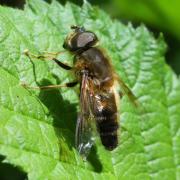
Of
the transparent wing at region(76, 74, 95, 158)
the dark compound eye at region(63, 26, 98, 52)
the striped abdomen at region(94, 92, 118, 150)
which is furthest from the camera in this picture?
the dark compound eye at region(63, 26, 98, 52)

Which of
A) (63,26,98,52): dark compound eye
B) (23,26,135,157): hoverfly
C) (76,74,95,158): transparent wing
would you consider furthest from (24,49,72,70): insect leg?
(76,74,95,158): transparent wing

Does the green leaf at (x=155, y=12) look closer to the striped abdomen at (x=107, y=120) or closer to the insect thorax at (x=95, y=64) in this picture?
the insect thorax at (x=95, y=64)

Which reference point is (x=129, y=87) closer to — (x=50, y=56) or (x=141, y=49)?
(x=141, y=49)

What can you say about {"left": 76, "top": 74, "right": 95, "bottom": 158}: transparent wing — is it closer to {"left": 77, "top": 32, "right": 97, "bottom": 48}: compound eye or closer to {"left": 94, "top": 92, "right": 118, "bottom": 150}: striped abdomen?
{"left": 94, "top": 92, "right": 118, "bottom": 150}: striped abdomen

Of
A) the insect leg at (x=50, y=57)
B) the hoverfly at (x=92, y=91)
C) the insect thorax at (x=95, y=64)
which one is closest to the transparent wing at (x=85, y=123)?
the hoverfly at (x=92, y=91)

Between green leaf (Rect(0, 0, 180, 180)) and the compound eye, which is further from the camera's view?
the compound eye

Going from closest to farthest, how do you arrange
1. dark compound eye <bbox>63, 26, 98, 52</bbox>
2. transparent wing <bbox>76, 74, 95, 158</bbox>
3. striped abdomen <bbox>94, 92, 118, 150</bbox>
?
transparent wing <bbox>76, 74, 95, 158</bbox> → striped abdomen <bbox>94, 92, 118, 150</bbox> → dark compound eye <bbox>63, 26, 98, 52</bbox>

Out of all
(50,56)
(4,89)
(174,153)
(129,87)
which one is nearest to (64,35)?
(50,56)

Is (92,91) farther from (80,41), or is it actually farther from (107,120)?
(80,41)

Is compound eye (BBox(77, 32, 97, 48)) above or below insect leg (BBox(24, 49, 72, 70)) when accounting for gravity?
above

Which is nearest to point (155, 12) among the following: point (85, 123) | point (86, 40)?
point (86, 40)
